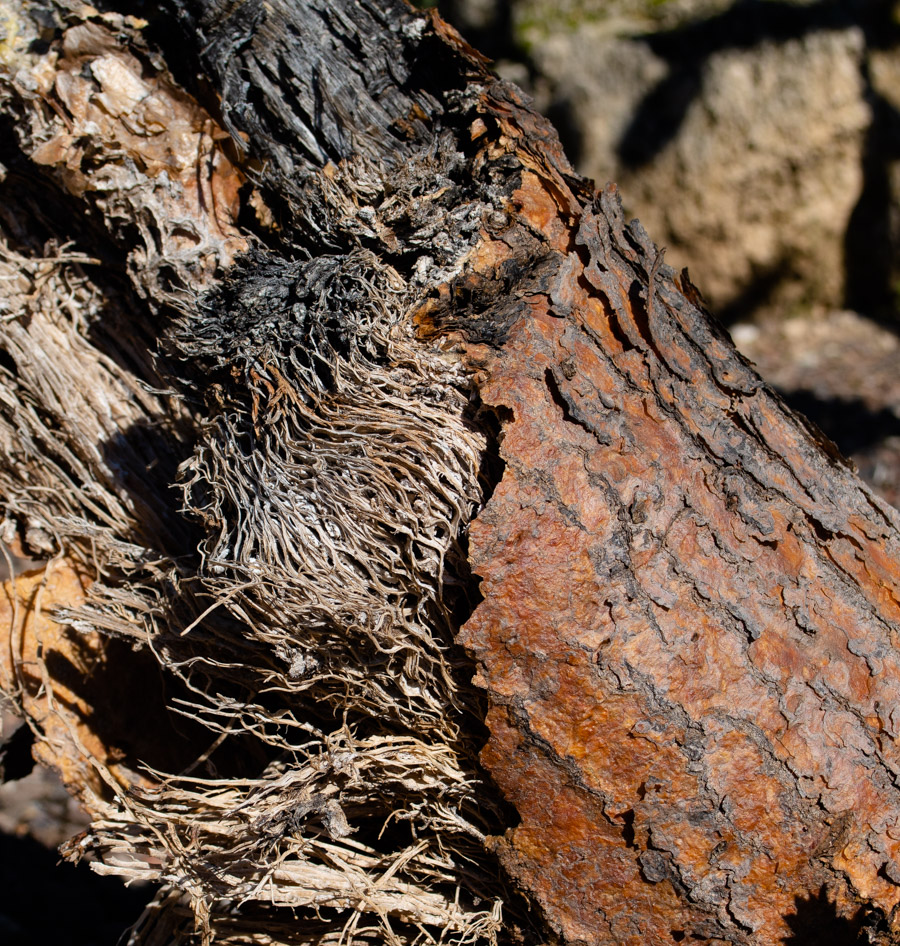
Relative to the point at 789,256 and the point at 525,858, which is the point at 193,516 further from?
the point at 789,256

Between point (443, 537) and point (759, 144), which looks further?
point (759, 144)

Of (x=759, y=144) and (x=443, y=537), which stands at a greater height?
(x=759, y=144)

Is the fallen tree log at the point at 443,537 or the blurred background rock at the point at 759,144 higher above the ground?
the blurred background rock at the point at 759,144

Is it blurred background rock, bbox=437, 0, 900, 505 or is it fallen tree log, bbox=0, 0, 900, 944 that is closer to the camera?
fallen tree log, bbox=0, 0, 900, 944

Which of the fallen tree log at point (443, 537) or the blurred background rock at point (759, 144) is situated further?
the blurred background rock at point (759, 144)
